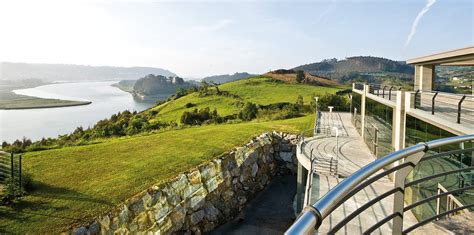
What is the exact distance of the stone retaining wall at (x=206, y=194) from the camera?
11.5m

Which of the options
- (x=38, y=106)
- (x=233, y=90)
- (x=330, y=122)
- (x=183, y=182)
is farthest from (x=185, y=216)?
(x=38, y=106)

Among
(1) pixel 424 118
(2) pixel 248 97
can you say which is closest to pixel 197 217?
(1) pixel 424 118

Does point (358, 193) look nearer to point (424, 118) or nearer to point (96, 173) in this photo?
point (424, 118)

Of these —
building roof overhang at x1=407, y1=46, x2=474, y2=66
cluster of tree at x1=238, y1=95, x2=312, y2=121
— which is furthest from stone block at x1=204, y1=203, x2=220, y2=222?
cluster of tree at x1=238, y1=95, x2=312, y2=121

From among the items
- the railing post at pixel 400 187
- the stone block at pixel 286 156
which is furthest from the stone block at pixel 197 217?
the railing post at pixel 400 187

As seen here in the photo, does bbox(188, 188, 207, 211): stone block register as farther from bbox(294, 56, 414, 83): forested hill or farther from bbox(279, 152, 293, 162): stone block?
bbox(294, 56, 414, 83): forested hill

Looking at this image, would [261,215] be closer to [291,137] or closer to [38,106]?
[291,137]

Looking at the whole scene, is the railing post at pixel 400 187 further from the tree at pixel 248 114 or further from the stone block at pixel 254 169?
the tree at pixel 248 114

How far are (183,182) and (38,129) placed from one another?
4359 cm

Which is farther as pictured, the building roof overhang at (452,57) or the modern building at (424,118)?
the building roof overhang at (452,57)

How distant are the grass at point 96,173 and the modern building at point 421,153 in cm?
667

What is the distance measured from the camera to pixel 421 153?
2.05 metres

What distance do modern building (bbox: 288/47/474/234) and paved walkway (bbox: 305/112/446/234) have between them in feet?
1.00

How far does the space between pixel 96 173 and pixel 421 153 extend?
14.5 m
